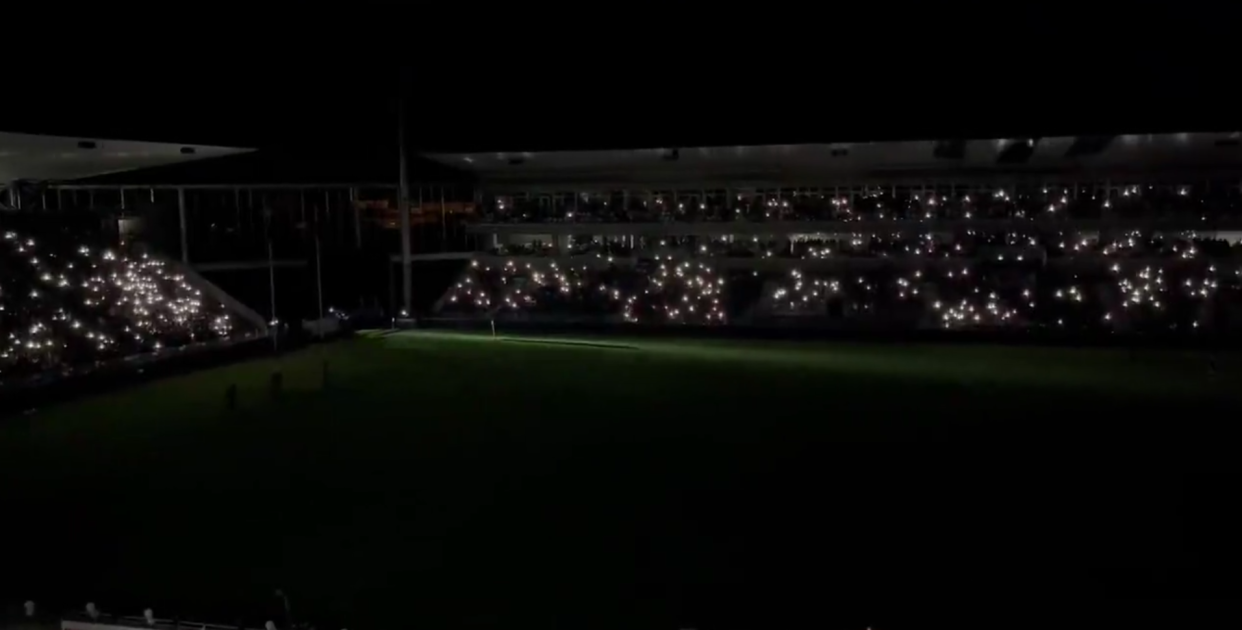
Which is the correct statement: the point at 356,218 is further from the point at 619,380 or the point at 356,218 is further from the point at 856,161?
the point at 619,380

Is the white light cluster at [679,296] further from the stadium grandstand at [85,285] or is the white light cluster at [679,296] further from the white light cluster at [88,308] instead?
the white light cluster at [88,308]

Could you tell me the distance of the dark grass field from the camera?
5527 mm

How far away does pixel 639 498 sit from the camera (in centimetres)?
718

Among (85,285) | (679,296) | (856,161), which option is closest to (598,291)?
(679,296)

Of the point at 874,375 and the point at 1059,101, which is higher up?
the point at 1059,101

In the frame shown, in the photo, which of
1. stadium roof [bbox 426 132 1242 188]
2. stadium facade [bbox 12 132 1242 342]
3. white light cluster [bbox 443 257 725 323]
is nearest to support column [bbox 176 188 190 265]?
stadium facade [bbox 12 132 1242 342]

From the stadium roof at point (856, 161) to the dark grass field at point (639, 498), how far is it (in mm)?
4671

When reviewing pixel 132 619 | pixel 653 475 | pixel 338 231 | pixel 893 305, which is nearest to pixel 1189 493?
pixel 653 475

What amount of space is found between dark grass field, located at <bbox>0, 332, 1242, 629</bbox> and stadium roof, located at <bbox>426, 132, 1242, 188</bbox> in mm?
4671

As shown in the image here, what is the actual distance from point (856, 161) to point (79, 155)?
10.0 m

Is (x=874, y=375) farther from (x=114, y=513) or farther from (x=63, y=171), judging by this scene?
(x=63, y=171)

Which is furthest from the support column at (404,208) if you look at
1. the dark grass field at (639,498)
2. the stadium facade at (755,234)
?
the dark grass field at (639,498)

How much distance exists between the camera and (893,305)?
1666 cm

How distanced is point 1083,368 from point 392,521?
26.7 feet
